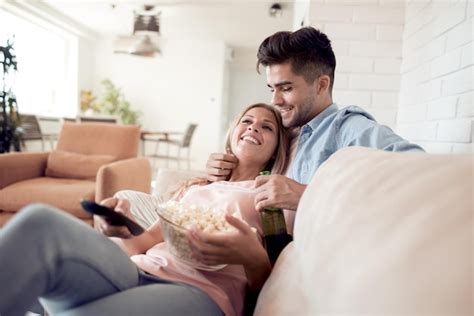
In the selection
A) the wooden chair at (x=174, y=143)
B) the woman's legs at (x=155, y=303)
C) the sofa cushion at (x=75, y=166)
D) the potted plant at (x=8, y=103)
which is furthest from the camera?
the wooden chair at (x=174, y=143)

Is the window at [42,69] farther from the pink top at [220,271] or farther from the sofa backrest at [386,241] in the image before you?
the sofa backrest at [386,241]

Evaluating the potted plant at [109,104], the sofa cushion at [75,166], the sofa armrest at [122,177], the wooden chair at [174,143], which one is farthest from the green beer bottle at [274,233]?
the potted plant at [109,104]

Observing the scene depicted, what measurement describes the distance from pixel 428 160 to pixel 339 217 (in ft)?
0.59

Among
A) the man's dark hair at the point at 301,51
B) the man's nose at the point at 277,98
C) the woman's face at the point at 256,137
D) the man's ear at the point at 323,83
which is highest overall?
the man's dark hair at the point at 301,51

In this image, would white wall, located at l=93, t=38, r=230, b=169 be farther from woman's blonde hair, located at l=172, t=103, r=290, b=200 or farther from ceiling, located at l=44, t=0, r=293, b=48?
woman's blonde hair, located at l=172, t=103, r=290, b=200

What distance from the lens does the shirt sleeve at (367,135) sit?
1023 millimetres

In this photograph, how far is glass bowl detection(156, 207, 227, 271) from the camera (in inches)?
32.8

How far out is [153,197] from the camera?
1.67m

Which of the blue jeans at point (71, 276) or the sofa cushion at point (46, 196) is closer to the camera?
the blue jeans at point (71, 276)

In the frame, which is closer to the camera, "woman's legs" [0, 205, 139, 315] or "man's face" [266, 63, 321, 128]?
"woman's legs" [0, 205, 139, 315]

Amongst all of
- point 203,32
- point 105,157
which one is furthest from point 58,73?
point 105,157

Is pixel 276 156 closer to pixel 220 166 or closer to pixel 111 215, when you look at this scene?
pixel 220 166

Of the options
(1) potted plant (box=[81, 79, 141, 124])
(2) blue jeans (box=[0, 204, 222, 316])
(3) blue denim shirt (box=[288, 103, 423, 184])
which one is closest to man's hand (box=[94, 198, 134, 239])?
(2) blue jeans (box=[0, 204, 222, 316])

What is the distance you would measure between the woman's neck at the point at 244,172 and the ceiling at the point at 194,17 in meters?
4.15
